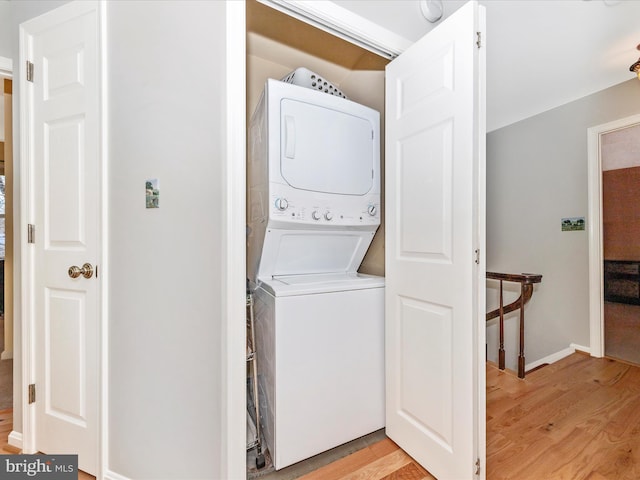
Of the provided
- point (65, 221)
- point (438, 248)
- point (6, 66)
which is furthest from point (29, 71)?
point (438, 248)

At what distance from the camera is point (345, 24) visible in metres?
1.48

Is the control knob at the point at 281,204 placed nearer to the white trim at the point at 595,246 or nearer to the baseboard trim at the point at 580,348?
the white trim at the point at 595,246

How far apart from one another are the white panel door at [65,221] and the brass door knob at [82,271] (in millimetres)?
18

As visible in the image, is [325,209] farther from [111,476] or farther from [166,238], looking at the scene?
[111,476]

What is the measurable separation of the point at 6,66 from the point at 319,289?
204cm

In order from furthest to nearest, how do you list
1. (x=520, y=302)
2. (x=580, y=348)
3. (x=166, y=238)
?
(x=580, y=348) < (x=520, y=302) < (x=166, y=238)

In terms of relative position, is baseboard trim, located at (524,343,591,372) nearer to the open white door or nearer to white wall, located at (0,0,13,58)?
the open white door

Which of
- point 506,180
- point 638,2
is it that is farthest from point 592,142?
point 638,2

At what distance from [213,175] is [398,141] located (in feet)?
3.21

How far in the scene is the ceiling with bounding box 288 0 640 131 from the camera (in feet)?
5.53

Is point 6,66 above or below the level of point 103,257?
above

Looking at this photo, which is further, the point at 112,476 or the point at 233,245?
the point at 112,476

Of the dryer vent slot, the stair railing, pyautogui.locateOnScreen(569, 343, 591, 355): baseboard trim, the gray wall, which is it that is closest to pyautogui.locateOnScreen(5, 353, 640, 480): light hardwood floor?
the stair railing

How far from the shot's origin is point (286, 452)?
1.43 metres
